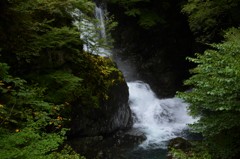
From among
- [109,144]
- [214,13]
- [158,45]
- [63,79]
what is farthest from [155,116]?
[63,79]

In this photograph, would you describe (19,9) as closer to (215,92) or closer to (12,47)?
(12,47)

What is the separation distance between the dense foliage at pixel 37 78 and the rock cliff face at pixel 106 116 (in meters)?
0.42

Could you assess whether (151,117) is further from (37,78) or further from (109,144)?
(37,78)

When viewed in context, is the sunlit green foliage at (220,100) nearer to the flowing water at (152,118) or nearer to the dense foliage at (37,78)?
the dense foliage at (37,78)

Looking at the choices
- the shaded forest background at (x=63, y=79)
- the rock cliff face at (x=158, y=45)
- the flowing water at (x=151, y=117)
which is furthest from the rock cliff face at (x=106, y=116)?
the rock cliff face at (x=158, y=45)

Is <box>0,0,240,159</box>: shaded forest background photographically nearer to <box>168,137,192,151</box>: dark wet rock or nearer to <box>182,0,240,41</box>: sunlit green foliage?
<box>182,0,240,41</box>: sunlit green foliage

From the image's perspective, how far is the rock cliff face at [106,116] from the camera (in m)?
9.05

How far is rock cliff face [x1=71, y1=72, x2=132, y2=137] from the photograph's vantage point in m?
9.05

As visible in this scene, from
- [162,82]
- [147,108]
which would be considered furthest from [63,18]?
[162,82]

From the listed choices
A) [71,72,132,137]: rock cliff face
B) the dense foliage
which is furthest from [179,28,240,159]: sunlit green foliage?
[71,72,132,137]: rock cliff face

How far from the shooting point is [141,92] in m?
15.5

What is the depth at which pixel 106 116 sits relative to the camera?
1022cm

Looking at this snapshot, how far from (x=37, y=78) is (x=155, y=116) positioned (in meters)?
8.50

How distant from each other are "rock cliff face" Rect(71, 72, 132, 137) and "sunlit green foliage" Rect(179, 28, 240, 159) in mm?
3893
